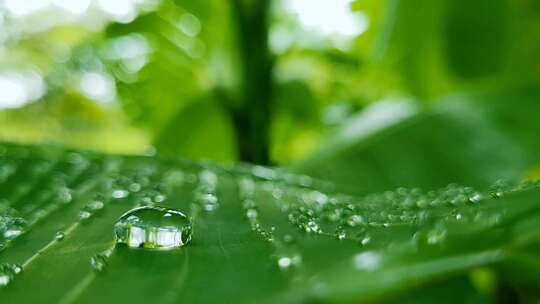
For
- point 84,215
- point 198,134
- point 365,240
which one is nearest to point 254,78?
point 198,134

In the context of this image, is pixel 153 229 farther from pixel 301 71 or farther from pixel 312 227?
pixel 301 71

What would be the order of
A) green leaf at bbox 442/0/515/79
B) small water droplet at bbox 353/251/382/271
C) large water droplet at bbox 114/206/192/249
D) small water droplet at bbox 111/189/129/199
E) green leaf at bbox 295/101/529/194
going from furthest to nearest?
green leaf at bbox 442/0/515/79 → green leaf at bbox 295/101/529/194 → small water droplet at bbox 111/189/129/199 → large water droplet at bbox 114/206/192/249 → small water droplet at bbox 353/251/382/271

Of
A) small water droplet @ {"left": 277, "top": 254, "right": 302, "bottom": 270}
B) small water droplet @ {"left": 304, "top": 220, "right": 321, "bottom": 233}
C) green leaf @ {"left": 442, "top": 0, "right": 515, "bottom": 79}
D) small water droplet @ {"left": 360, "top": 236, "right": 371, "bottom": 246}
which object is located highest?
green leaf @ {"left": 442, "top": 0, "right": 515, "bottom": 79}

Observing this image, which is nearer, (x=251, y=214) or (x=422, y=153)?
(x=251, y=214)

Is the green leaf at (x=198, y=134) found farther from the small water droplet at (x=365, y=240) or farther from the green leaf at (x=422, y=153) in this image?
the small water droplet at (x=365, y=240)

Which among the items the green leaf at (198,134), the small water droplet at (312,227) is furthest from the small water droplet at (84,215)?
the green leaf at (198,134)

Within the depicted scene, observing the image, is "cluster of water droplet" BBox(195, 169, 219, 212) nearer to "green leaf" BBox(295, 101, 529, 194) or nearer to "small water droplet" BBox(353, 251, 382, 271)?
"small water droplet" BBox(353, 251, 382, 271)

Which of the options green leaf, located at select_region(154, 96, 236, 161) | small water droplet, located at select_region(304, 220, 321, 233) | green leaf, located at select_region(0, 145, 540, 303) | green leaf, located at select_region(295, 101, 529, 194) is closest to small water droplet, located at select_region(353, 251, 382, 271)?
green leaf, located at select_region(0, 145, 540, 303)
